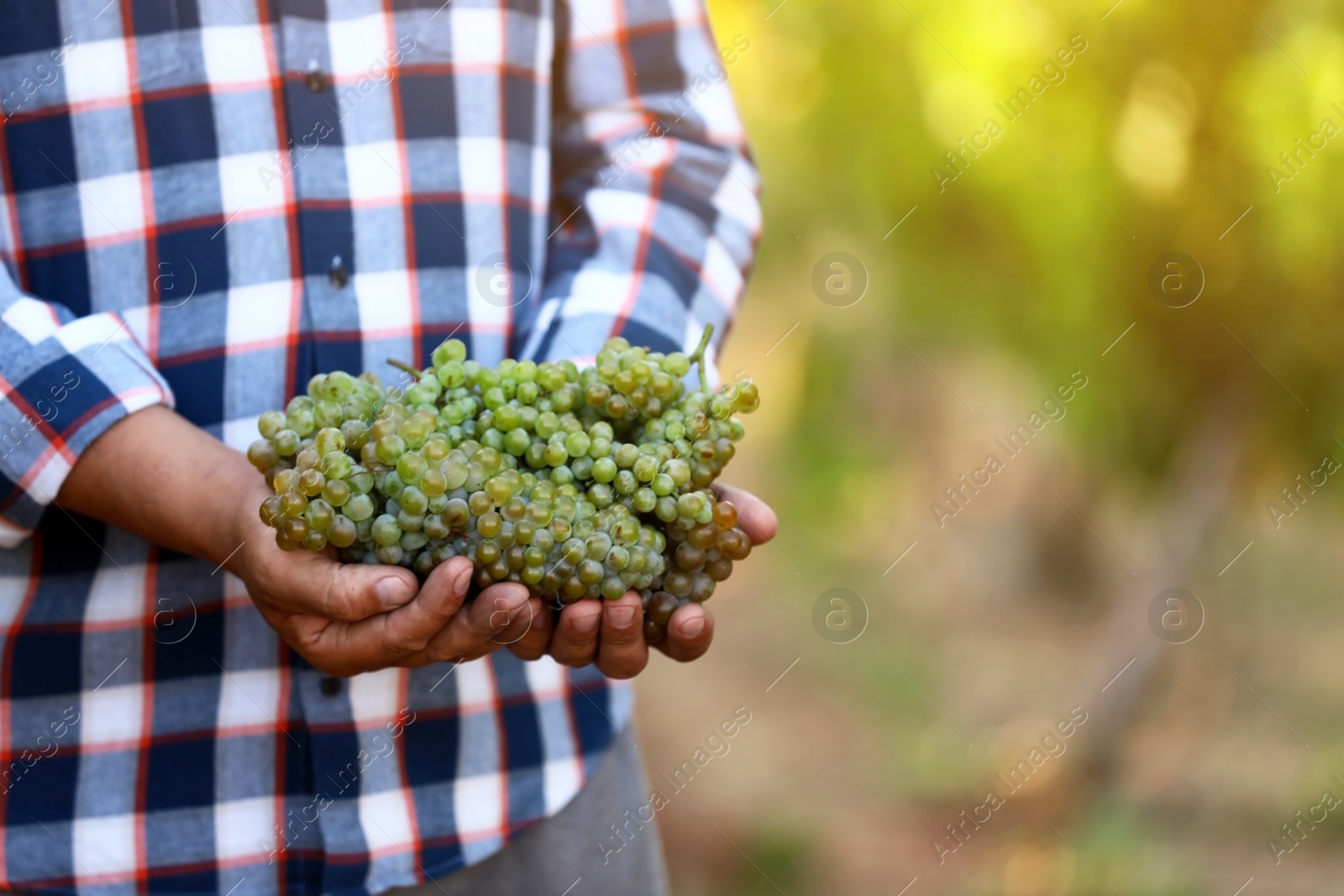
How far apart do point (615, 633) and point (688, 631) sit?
8 cm

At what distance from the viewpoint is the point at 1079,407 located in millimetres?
3652

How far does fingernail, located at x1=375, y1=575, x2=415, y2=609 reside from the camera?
0.95 m

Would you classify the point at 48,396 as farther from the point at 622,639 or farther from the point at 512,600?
the point at 622,639

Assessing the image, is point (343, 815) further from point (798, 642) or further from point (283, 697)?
point (798, 642)

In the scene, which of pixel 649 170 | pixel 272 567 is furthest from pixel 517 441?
pixel 649 170

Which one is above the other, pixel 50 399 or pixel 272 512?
pixel 272 512

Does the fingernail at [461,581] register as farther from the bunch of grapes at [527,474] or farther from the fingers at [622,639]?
the fingers at [622,639]

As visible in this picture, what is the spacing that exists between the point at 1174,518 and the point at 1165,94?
57.4 inches

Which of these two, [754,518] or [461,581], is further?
[754,518]

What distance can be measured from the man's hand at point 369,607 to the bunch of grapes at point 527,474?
34 millimetres

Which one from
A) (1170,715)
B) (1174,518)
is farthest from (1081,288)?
(1170,715)

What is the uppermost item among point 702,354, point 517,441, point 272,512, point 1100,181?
point 1100,181

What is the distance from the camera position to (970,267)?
3762 mm

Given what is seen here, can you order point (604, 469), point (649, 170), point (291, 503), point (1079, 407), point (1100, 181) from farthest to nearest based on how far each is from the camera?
point (1079, 407)
point (1100, 181)
point (649, 170)
point (604, 469)
point (291, 503)
